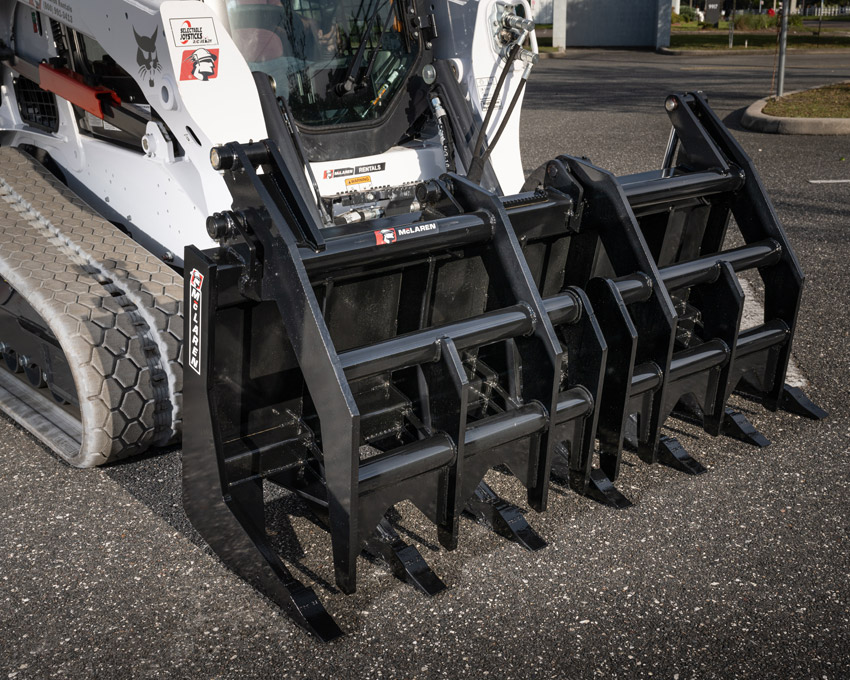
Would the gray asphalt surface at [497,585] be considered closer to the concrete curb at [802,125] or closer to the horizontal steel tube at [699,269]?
the horizontal steel tube at [699,269]

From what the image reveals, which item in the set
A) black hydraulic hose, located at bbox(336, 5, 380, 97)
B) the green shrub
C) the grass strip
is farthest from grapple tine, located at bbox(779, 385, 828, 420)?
the green shrub

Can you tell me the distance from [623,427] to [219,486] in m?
1.40

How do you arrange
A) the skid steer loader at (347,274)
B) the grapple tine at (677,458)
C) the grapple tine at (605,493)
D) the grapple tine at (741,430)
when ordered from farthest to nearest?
1. the grapple tine at (741,430)
2. the grapple tine at (677,458)
3. the grapple tine at (605,493)
4. the skid steer loader at (347,274)

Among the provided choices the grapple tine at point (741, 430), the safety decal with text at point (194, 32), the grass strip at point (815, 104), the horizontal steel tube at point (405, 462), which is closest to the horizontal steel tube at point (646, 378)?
the grapple tine at point (741, 430)

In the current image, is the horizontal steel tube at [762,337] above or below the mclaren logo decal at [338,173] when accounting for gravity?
below

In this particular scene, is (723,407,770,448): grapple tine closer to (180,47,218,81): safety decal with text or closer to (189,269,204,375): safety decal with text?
(189,269,204,375): safety decal with text

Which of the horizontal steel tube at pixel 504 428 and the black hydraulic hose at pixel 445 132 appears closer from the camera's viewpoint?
the horizontal steel tube at pixel 504 428

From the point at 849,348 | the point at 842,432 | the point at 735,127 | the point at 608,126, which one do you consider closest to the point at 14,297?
the point at 842,432

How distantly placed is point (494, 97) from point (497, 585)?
2.66 m

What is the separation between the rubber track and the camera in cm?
324

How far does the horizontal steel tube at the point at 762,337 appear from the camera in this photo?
11.4 feet

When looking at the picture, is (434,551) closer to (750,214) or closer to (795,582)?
(795,582)

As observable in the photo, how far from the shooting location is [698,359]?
3.30m

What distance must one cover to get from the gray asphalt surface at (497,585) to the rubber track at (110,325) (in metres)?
0.26
